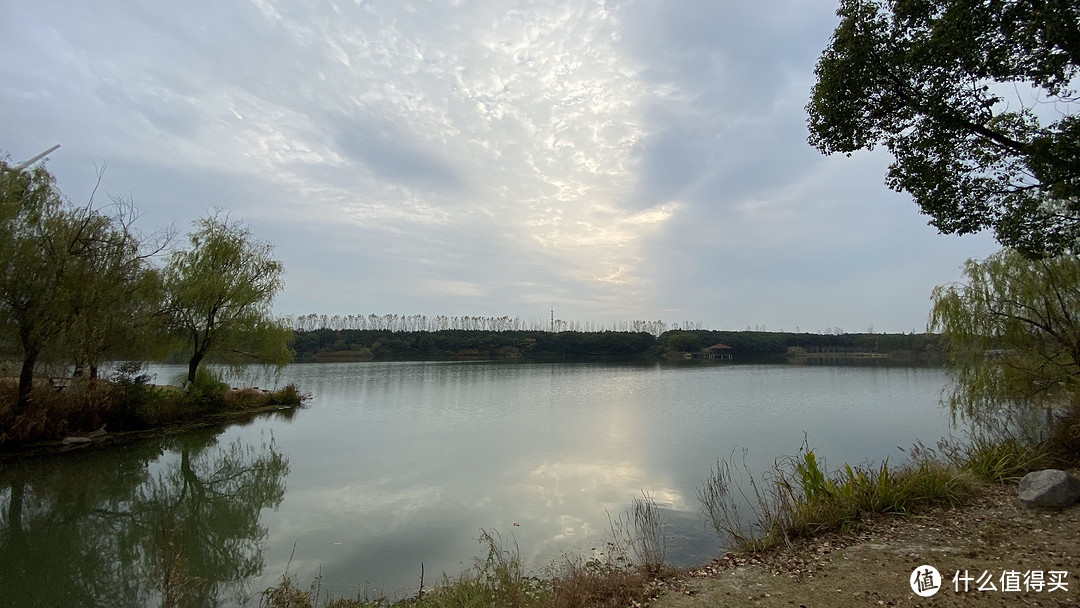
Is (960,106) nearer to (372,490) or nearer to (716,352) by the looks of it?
(372,490)

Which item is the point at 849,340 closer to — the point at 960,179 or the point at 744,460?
the point at 744,460

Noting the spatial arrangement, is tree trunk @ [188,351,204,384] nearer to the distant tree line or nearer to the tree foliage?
the tree foliage

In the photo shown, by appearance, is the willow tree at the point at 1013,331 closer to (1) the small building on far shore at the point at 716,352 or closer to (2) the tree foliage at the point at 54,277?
(2) the tree foliage at the point at 54,277

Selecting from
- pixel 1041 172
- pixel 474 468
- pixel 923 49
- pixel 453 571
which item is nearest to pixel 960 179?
pixel 1041 172

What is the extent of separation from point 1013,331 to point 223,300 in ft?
73.5

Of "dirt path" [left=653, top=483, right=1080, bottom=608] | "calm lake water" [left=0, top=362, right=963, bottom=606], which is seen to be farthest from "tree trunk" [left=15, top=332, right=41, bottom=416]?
"dirt path" [left=653, top=483, right=1080, bottom=608]

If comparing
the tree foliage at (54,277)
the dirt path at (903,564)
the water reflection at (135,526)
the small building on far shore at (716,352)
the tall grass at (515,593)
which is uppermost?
the tree foliage at (54,277)

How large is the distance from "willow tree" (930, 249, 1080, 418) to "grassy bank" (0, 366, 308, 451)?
20462mm

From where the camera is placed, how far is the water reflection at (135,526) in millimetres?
5453

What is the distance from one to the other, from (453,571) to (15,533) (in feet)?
20.1

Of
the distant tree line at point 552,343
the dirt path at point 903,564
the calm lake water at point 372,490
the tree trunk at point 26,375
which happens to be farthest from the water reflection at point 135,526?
the distant tree line at point 552,343

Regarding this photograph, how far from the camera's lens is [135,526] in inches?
300

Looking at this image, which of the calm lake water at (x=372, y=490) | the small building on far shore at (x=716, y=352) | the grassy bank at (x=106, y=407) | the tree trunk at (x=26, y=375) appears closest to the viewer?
the calm lake water at (x=372, y=490)

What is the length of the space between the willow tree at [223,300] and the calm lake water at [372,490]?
3.15 metres
